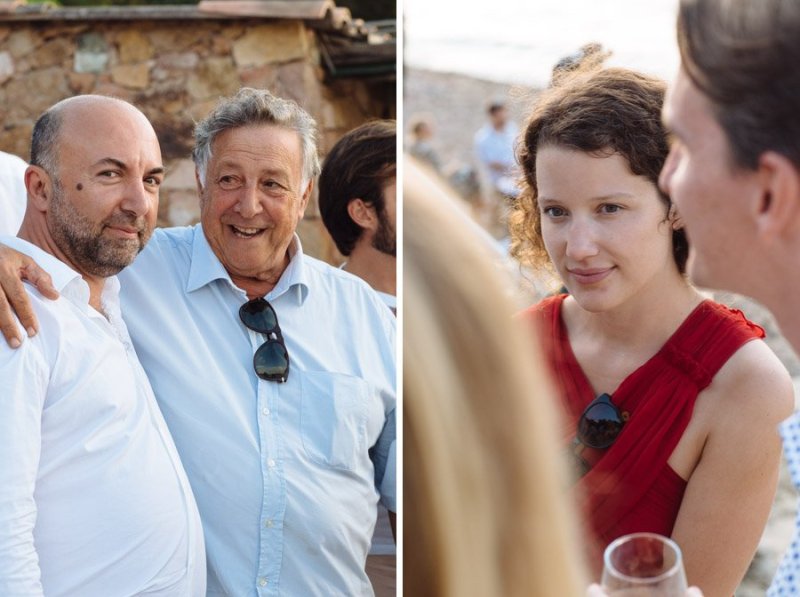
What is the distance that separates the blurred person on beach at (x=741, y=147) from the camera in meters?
1.04

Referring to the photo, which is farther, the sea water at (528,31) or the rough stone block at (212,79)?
the sea water at (528,31)

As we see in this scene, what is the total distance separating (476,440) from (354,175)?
176cm

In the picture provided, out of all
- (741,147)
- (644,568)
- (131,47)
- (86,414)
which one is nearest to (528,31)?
(131,47)

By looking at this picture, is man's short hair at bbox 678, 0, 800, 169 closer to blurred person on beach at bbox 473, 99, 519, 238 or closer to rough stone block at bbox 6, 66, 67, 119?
rough stone block at bbox 6, 66, 67, 119

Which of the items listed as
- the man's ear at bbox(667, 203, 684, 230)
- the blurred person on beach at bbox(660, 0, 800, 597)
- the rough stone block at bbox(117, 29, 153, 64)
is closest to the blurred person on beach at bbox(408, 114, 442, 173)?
the rough stone block at bbox(117, 29, 153, 64)

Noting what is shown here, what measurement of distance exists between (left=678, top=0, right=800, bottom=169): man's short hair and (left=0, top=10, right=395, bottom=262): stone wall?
9.16 feet

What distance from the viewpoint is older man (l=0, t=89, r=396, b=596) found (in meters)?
1.96

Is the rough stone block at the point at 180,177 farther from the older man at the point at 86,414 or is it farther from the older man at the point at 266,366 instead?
the older man at the point at 86,414

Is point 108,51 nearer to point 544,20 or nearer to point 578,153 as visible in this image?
point 544,20

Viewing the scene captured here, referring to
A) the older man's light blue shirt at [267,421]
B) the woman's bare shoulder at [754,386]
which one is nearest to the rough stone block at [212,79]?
the older man's light blue shirt at [267,421]

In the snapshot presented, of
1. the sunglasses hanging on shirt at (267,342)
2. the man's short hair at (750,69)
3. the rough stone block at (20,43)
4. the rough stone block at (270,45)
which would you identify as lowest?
the sunglasses hanging on shirt at (267,342)

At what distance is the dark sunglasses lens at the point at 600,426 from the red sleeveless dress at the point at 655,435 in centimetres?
1

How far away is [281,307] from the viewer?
7.16 ft

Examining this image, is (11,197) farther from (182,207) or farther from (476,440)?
(476,440)
